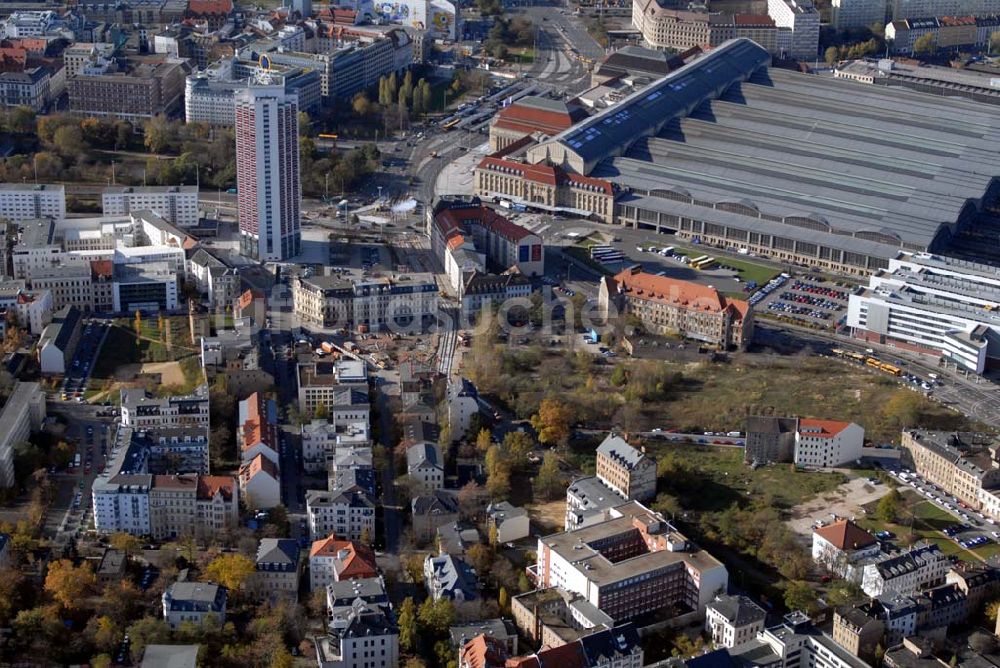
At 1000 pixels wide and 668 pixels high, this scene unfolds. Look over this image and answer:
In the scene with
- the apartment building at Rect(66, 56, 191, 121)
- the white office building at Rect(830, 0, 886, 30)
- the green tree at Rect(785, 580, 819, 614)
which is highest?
the white office building at Rect(830, 0, 886, 30)

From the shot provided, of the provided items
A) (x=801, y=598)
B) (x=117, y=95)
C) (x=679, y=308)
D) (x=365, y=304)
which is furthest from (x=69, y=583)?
(x=117, y=95)

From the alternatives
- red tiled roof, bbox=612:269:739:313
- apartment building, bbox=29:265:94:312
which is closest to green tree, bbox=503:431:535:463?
red tiled roof, bbox=612:269:739:313

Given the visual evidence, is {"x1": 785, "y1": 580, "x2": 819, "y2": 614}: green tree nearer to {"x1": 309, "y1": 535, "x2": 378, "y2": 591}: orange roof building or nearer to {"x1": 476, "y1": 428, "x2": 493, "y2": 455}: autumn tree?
{"x1": 309, "y1": 535, "x2": 378, "y2": 591}: orange roof building

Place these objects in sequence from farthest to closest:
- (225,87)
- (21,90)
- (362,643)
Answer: (21,90)
(225,87)
(362,643)

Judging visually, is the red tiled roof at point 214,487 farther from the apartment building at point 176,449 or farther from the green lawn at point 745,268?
the green lawn at point 745,268

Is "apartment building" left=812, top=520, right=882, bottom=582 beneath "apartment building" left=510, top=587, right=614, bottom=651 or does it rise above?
above

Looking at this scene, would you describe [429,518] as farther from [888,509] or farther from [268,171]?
[268,171]
